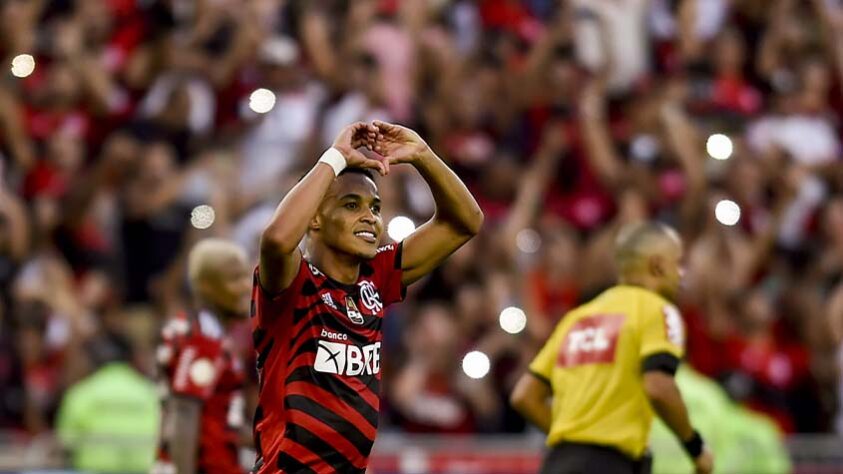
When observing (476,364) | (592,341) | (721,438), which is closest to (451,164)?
(476,364)

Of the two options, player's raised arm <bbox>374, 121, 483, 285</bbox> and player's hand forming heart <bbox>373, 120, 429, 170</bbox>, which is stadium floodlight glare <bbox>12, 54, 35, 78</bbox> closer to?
player's raised arm <bbox>374, 121, 483, 285</bbox>

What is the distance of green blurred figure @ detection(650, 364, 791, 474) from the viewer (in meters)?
10.9

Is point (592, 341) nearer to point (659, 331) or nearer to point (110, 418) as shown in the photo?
point (659, 331)

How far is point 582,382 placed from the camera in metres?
8.16

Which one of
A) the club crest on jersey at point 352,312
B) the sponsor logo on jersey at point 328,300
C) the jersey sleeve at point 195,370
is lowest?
the jersey sleeve at point 195,370

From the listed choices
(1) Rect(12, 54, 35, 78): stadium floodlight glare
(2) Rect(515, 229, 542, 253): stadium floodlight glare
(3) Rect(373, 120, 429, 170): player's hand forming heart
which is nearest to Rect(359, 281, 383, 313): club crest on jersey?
(3) Rect(373, 120, 429, 170): player's hand forming heart

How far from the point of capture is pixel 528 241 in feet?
42.1

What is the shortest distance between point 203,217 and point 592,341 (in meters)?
4.63

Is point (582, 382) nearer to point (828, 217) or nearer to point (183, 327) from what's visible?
point (183, 327)

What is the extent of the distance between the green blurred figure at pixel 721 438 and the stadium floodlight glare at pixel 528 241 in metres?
1.59

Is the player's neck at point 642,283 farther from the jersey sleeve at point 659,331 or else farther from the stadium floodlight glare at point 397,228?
the stadium floodlight glare at point 397,228

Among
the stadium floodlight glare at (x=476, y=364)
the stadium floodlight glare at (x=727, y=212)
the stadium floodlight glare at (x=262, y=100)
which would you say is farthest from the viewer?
the stadium floodlight glare at (x=727, y=212)

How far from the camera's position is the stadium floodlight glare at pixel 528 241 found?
41.8 ft

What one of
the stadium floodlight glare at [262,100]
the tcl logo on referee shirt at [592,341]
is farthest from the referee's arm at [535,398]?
the stadium floodlight glare at [262,100]
